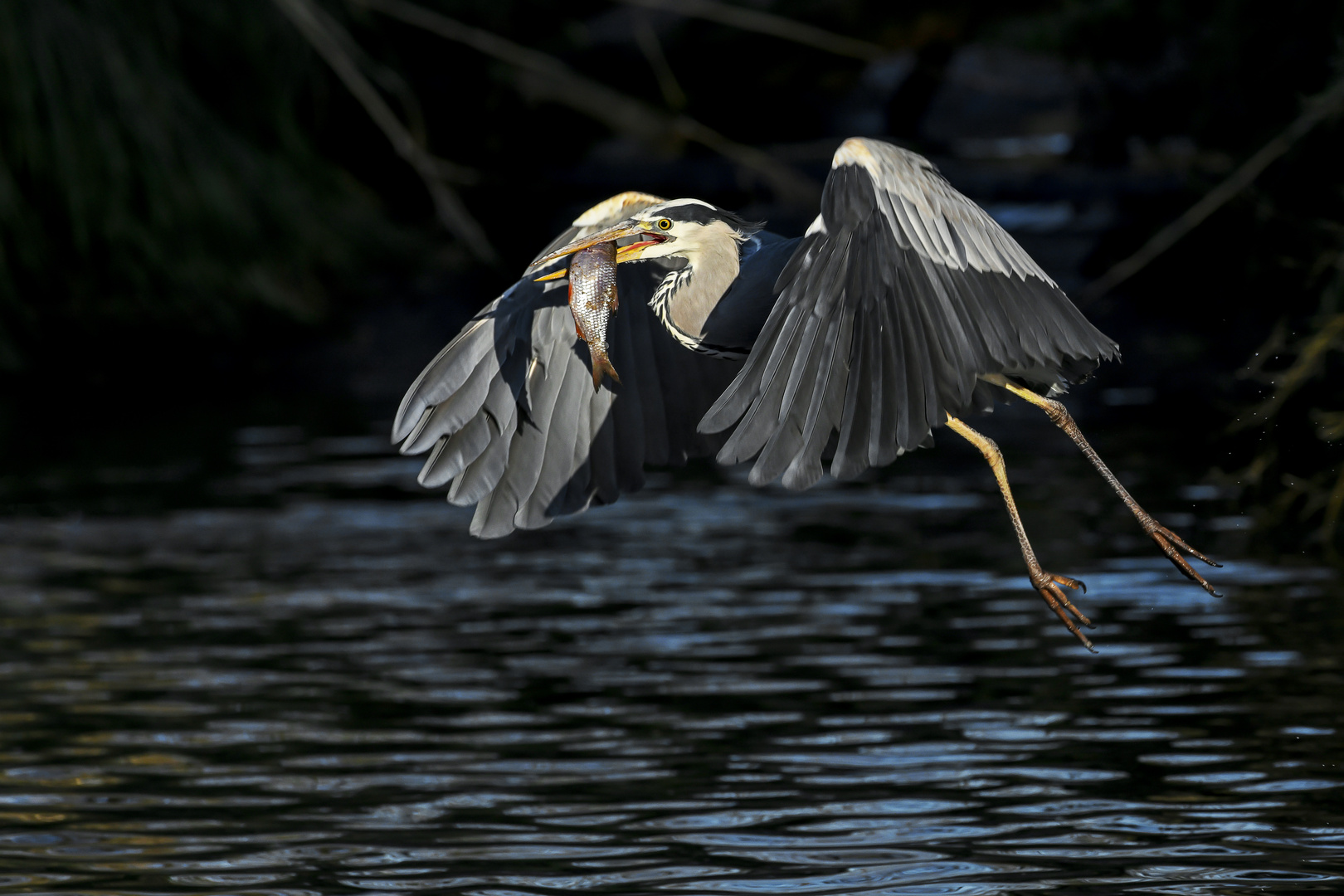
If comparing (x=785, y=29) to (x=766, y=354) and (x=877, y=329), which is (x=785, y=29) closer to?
(x=877, y=329)

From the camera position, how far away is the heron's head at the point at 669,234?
6473 mm

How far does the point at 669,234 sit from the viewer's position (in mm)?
6562

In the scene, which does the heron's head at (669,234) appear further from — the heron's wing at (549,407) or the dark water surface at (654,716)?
the dark water surface at (654,716)

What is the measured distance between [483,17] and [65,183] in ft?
26.2

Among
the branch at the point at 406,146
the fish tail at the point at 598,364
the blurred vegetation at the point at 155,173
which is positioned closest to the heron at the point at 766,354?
the fish tail at the point at 598,364

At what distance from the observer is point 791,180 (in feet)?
32.0

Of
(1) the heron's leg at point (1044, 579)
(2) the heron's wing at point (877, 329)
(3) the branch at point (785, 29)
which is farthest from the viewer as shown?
(3) the branch at point (785, 29)

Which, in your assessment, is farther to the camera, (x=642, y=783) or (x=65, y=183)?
(x=65, y=183)

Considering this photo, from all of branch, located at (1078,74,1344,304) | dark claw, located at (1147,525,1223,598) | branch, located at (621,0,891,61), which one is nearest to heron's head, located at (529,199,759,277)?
dark claw, located at (1147,525,1223,598)

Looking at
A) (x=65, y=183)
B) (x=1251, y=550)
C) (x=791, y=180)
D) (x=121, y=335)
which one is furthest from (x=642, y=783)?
(x=121, y=335)

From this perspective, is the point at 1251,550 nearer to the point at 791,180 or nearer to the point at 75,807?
the point at 791,180

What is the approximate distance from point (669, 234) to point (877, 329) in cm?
114

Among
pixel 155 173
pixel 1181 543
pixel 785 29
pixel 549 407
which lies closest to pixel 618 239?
pixel 549 407

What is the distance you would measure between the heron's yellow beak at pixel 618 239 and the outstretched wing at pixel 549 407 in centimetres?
12
